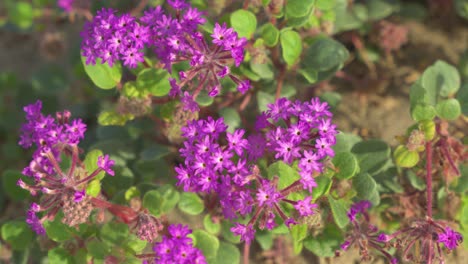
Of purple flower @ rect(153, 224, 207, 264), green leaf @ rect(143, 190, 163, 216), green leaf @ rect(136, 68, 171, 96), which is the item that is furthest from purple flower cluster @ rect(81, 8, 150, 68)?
purple flower @ rect(153, 224, 207, 264)

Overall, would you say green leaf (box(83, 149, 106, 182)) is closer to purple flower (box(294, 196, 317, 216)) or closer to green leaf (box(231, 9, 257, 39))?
green leaf (box(231, 9, 257, 39))

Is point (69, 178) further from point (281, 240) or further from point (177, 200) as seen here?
point (281, 240)

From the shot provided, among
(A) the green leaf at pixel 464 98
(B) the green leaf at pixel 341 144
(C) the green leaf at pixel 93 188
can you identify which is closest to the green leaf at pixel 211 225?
(C) the green leaf at pixel 93 188

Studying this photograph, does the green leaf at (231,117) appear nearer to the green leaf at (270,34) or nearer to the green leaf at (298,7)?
the green leaf at (270,34)

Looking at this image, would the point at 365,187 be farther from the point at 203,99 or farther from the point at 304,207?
the point at 203,99

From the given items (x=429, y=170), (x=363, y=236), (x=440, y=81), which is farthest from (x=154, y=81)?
(x=440, y=81)

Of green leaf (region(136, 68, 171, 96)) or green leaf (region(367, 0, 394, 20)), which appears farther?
green leaf (region(367, 0, 394, 20))
